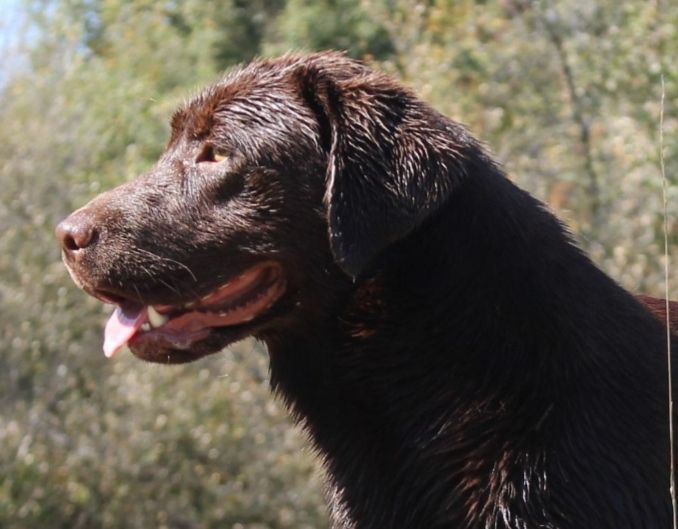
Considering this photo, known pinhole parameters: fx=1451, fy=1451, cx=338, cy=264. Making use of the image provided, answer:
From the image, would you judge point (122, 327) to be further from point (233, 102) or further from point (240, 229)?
point (233, 102)

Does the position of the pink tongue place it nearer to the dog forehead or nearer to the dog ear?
the dog forehead

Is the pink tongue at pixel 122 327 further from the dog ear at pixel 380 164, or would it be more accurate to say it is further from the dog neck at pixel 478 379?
the dog ear at pixel 380 164

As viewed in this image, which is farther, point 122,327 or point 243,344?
point 243,344

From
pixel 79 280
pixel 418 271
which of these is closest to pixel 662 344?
pixel 418 271

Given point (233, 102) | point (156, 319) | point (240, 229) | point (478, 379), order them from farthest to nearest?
point (233, 102), point (156, 319), point (240, 229), point (478, 379)

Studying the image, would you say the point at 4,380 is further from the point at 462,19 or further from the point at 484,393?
the point at 484,393

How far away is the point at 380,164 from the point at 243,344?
24.7ft

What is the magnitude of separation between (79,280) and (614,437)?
1.67 m

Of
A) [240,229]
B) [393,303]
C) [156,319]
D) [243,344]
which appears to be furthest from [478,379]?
[243,344]

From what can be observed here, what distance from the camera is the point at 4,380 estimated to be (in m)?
11.7

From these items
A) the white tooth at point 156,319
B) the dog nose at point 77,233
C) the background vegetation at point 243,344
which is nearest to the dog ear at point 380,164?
the white tooth at point 156,319

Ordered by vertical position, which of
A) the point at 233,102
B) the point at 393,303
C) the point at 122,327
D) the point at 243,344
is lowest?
the point at 243,344

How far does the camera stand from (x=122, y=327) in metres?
4.50

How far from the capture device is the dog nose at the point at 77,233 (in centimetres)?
438
